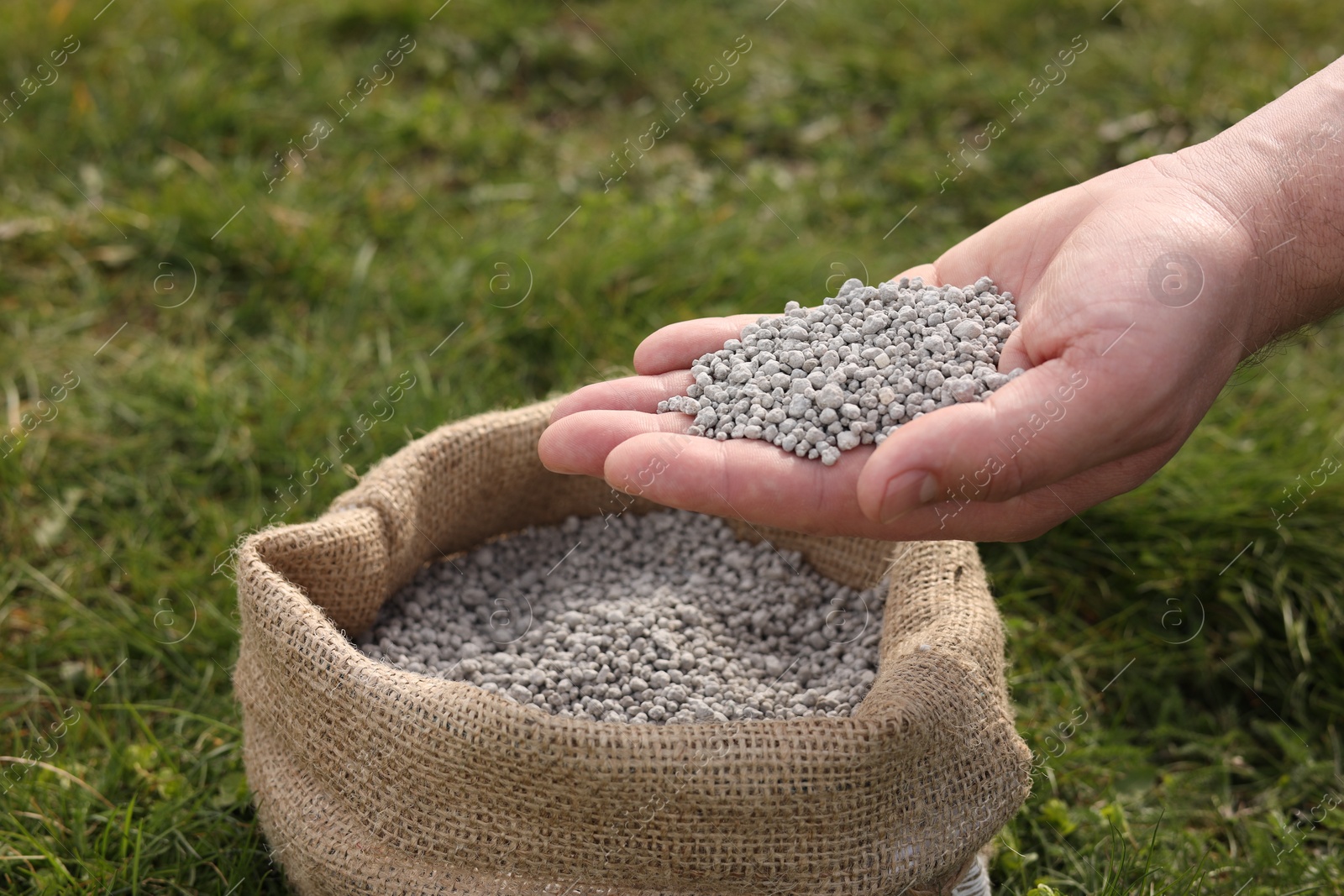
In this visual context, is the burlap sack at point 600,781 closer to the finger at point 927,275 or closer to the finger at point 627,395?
the finger at point 627,395

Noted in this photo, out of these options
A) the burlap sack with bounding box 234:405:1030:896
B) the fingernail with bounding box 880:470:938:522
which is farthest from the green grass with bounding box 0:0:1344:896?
the fingernail with bounding box 880:470:938:522

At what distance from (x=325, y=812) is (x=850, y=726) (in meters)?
0.94

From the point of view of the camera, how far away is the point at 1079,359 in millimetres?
1801

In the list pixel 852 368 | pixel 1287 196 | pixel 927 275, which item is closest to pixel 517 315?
pixel 927 275

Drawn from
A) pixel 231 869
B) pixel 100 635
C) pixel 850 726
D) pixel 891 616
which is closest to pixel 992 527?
pixel 891 616

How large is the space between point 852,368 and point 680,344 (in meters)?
0.43

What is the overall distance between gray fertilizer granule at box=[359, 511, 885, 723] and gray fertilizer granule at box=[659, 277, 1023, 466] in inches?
19.1

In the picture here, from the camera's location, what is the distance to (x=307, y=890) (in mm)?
1947

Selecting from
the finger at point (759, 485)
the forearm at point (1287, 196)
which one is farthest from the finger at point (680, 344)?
the forearm at point (1287, 196)

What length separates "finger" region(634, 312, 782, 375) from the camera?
234cm

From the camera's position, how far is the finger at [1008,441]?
1689 mm

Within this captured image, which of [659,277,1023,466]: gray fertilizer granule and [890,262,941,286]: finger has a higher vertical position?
[659,277,1023,466]: gray fertilizer granule

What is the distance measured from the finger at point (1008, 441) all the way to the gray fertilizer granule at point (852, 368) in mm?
205

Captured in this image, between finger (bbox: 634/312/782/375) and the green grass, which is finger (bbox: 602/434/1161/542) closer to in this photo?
finger (bbox: 634/312/782/375)
